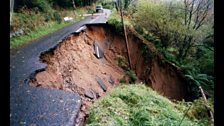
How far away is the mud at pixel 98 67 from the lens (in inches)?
407

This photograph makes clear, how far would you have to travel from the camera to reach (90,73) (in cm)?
1345

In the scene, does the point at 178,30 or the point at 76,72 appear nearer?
the point at 76,72

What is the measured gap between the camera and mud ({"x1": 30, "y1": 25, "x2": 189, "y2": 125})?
1034 cm

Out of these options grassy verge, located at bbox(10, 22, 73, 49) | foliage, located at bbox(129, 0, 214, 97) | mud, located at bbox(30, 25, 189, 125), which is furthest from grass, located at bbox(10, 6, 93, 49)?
foliage, located at bbox(129, 0, 214, 97)

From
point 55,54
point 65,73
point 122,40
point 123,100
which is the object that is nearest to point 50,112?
point 123,100

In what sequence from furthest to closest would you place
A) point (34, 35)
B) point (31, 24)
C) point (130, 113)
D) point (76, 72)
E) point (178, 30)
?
point (178, 30) → point (31, 24) → point (34, 35) → point (76, 72) → point (130, 113)

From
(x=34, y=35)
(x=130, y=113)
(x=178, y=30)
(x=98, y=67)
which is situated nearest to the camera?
(x=130, y=113)

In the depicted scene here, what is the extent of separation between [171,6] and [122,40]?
5511mm

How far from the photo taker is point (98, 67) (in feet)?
49.5

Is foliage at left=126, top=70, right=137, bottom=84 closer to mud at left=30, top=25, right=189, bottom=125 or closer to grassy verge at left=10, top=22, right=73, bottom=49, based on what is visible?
mud at left=30, top=25, right=189, bottom=125

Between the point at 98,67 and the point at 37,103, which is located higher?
the point at 37,103

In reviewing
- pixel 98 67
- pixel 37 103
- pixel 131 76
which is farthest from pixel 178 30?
pixel 37 103

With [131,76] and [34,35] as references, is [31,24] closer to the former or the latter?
[34,35]
